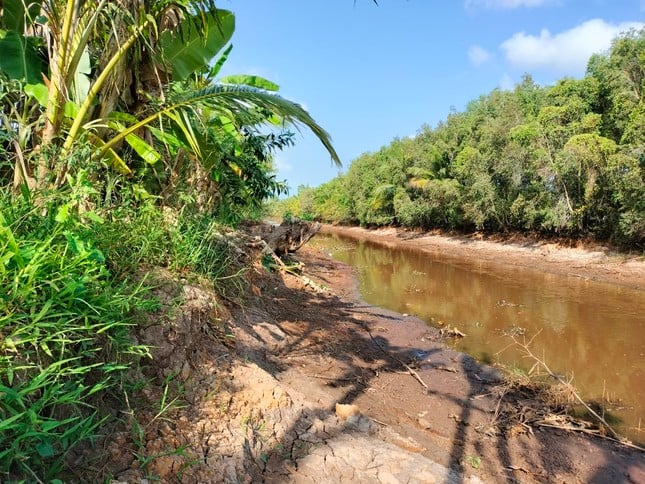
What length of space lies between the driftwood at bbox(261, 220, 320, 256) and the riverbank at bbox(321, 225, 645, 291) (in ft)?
37.5

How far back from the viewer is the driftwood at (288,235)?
10.0m

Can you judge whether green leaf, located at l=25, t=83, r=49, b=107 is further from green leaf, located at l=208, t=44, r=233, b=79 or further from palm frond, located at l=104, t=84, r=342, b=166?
green leaf, located at l=208, t=44, r=233, b=79

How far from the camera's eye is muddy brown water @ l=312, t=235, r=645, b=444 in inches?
237

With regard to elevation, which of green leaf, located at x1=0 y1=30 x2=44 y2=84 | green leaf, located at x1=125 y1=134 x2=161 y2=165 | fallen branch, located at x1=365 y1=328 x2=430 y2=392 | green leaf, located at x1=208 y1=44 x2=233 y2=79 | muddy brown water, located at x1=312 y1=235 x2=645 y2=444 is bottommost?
muddy brown water, located at x1=312 y1=235 x2=645 y2=444

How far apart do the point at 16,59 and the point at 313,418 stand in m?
4.37

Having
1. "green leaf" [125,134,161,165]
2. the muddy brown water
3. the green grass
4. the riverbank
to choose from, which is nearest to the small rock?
the green grass

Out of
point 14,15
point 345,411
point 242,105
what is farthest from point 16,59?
point 345,411

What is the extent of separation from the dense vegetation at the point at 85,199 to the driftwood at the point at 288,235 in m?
3.74

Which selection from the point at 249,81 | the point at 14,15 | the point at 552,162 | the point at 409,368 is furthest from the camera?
the point at 552,162

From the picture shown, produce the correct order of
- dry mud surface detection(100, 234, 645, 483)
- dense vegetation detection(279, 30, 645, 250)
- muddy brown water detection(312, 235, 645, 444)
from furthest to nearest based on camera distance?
dense vegetation detection(279, 30, 645, 250)
muddy brown water detection(312, 235, 645, 444)
dry mud surface detection(100, 234, 645, 483)

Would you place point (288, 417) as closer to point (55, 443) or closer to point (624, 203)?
point (55, 443)

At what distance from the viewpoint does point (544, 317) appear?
9.70 m

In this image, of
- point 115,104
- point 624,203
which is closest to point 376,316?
point 115,104

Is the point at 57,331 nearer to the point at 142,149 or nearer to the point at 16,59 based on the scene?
the point at 142,149
